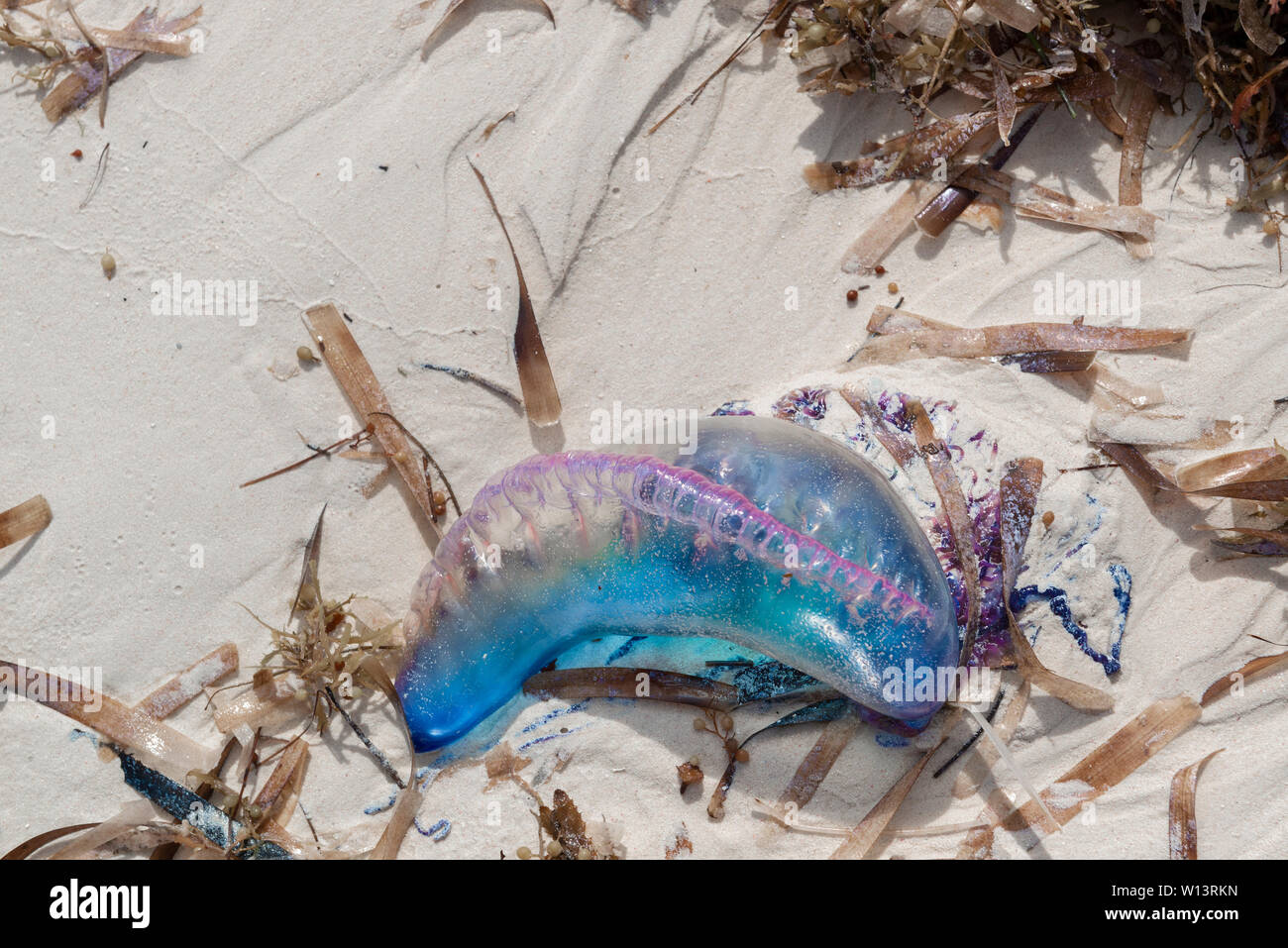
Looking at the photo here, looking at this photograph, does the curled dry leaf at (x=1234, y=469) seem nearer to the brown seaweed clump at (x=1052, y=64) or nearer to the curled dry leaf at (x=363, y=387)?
the brown seaweed clump at (x=1052, y=64)

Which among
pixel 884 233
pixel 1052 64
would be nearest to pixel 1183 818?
pixel 884 233

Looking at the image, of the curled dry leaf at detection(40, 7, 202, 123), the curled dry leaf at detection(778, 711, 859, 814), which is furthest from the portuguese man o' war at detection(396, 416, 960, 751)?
the curled dry leaf at detection(40, 7, 202, 123)

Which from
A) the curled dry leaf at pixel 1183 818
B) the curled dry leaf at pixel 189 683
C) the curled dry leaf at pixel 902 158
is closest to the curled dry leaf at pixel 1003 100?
the curled dry leaf at pixel 902 158

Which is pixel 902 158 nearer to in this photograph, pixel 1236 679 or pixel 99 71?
pixel 1236 679

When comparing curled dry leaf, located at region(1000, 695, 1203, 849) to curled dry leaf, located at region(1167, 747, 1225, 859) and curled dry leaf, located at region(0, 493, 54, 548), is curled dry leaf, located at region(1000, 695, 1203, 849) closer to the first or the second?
curled dry leaf, located at region(1167, 747, 1225, 859)

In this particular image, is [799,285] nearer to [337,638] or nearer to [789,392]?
[789,392]
